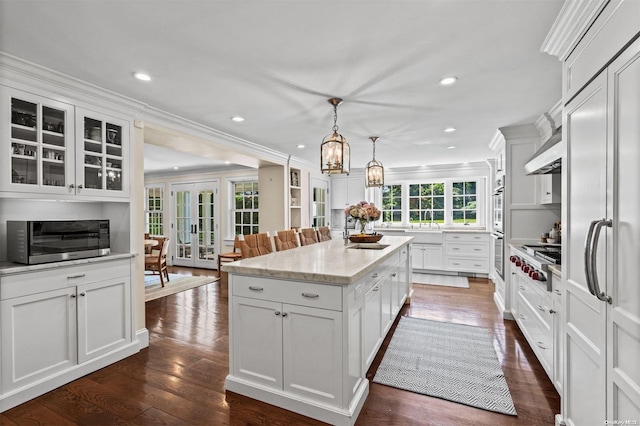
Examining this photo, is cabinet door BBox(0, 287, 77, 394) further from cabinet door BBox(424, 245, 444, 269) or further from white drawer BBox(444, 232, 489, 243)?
white drawer BBox(444, 232, 489, 243)

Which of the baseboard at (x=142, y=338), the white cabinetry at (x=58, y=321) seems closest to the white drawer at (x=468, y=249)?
the baseboard at (x=142, y=338)

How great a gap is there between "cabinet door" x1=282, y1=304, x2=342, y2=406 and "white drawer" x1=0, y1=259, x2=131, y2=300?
5.79ft

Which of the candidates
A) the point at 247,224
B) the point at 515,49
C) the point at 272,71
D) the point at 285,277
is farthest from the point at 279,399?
the point at 247,224

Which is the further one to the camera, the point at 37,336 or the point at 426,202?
the point at 426,202

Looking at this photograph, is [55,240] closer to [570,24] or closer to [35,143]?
[35,143]

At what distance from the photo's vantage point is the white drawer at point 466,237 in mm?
6203

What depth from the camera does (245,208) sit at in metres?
7.30

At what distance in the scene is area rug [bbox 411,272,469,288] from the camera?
5.60m

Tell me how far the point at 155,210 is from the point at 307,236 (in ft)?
17.5

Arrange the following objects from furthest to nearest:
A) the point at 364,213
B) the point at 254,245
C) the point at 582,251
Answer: the point at 364,213, the point at 254,245, the point at 582,251

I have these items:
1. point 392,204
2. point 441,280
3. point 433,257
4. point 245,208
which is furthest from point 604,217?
point 245,208

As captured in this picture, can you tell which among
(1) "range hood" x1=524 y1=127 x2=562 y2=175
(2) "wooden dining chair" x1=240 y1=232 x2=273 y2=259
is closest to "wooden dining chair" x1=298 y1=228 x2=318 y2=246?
(2) "wooden dining chair" x1=240 y1=232 x2=273 y2=259

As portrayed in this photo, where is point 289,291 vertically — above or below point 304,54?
below

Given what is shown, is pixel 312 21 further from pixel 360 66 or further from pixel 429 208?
pixel 429 208
